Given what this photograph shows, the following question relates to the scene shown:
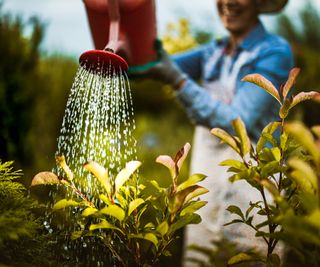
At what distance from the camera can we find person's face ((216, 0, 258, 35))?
2.67 m

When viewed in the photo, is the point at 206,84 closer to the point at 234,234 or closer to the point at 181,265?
the point at 234,234

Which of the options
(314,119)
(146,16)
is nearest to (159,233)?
(146,16)

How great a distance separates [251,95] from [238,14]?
1.63 feet

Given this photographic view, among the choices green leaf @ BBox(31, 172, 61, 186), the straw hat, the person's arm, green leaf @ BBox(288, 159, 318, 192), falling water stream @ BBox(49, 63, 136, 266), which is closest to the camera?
green leaf @ BBox(288, 159, 318, 192)

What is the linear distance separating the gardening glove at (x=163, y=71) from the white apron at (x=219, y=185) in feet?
0.90

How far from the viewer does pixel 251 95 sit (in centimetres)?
249

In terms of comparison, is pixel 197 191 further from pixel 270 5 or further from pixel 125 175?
pixel 270 5

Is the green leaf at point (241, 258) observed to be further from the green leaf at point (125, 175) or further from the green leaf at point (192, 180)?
the green leaf at point (125, 175)

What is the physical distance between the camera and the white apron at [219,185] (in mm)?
2619

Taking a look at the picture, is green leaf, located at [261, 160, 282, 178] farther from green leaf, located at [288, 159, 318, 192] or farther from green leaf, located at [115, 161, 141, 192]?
green leaf, located at [115, 161, 141, 192]

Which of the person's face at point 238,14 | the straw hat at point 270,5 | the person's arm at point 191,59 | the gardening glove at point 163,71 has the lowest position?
the gardening glove at point 163,71

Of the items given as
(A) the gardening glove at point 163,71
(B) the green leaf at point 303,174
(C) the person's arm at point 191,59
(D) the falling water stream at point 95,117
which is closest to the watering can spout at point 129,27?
(A) the gardening glove at point 163,71

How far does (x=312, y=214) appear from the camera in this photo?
29.3 inches

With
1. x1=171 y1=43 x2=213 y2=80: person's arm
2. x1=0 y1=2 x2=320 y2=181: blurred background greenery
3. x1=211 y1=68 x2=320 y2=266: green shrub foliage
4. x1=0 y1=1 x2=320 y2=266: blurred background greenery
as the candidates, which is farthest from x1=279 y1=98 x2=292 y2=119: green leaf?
x1=0 y1=2 x2=320 y2=181: blurred background greenery
